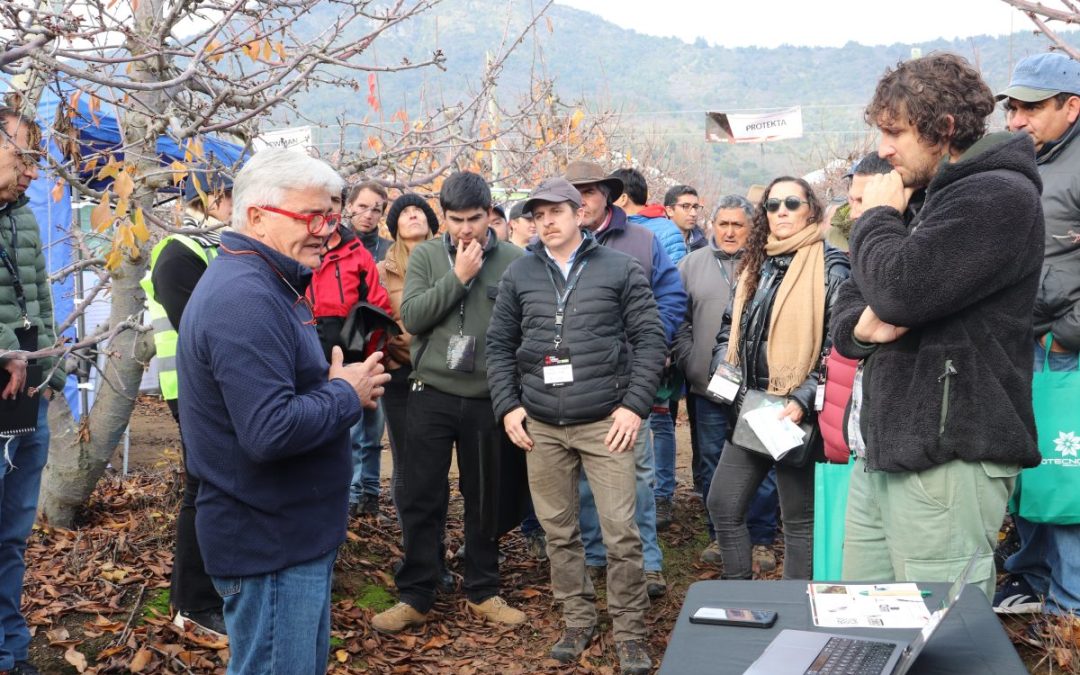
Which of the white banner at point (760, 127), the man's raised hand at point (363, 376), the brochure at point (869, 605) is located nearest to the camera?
the brochure at point (869, 605)

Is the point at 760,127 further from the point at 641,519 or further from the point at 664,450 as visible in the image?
the point at 641,519

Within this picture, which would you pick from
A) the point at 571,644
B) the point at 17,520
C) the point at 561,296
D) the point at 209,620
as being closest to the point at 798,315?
the point at 561,296

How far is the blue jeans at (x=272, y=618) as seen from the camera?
2646 millimetres

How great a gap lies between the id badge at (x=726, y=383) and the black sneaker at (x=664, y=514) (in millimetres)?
1915

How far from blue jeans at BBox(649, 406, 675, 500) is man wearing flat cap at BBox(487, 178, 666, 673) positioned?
2.16 meters

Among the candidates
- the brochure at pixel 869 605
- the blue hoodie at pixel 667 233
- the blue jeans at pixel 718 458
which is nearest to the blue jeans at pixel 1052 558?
the blue jeans at pixel 718 458

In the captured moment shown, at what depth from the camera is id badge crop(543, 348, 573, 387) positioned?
169 inches

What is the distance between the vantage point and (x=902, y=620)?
214cm

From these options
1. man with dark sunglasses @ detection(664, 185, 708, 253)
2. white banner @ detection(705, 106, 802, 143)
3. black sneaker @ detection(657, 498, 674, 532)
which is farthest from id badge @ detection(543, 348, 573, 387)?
white banner @ detection(705, 106, 802, 143)

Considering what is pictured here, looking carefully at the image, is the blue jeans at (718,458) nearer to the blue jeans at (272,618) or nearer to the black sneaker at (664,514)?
the black sneaker at (664,514)

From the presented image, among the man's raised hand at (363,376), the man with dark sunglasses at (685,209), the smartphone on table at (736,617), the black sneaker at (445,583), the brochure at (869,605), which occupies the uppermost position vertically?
the man with dark sunglasses at (685,209)

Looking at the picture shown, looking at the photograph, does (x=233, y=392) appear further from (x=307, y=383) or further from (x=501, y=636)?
(x=501, y=636)

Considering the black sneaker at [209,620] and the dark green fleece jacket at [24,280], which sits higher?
the dark green fleece jacket at [24,280]

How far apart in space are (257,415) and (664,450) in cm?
452
